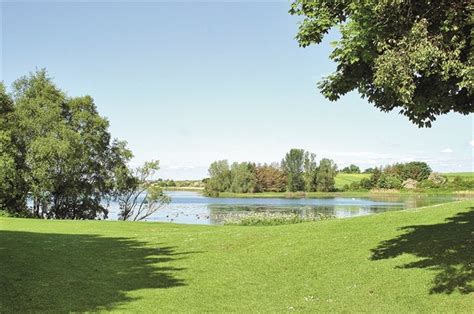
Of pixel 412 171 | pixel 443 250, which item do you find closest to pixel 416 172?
pixel 412 171

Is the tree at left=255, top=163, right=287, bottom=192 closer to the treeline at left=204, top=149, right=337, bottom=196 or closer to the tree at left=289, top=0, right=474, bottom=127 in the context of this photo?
the treeline at left=204, top=149, right=337, bottom=196

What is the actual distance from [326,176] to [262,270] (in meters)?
151

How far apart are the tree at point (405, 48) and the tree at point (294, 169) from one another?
15643cm

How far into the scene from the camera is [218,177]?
552 feet

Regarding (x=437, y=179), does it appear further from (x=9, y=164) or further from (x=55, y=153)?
(x=9, y=164)

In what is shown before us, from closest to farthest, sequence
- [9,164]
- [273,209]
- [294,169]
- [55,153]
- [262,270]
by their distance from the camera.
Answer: [262,270] < [9,164] < [55,153] < [273,209] < [294,169]

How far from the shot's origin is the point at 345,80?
595 inches

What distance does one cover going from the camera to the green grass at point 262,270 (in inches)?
489

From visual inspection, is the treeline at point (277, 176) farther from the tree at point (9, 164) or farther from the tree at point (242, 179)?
the tree at point (9, 164)

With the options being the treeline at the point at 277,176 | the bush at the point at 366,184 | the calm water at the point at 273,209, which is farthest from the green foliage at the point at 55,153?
the bush at the point at 366,184

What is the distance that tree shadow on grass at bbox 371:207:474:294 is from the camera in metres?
13.0

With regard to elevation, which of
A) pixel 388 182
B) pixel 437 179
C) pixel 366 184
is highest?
pixel 437 179

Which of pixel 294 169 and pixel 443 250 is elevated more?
pixel 294 169

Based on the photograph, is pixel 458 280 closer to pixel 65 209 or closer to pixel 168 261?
pixel 168 261
